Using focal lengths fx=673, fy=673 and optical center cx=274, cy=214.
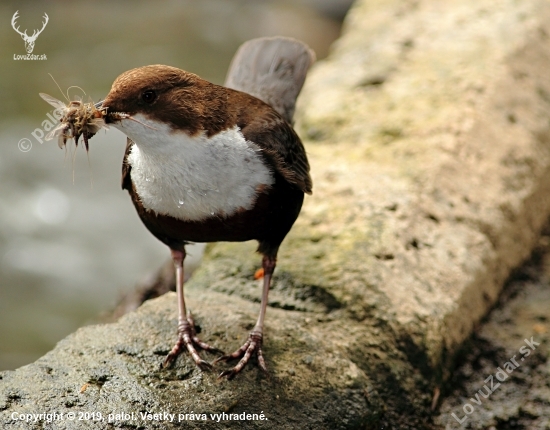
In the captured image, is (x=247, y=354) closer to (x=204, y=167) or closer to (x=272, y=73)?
(x=204, y=167)

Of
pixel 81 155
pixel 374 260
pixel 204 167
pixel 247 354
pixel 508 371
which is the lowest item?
pixel 81 155

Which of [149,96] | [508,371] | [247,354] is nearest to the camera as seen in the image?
[149,96]

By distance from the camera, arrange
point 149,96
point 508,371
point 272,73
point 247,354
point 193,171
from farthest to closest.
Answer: point 272,73 < point 508,371 < point 247,354 < point 193,171 < point 149,96

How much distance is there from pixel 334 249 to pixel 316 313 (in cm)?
44

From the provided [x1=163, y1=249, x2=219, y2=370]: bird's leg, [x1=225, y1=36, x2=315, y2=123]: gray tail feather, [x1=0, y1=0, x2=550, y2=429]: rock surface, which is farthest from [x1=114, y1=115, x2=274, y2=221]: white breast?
[x1=225, y1=36, x2=315, y2=123]: gray tail feather

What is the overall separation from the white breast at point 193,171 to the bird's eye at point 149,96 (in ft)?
0.25

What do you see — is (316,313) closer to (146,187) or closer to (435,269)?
(435,269)

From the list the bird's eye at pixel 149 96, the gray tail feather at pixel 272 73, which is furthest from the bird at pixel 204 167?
the gray tail feather at pixel 272 73

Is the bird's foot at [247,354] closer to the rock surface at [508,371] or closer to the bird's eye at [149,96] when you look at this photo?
the rock surface at [508,371]

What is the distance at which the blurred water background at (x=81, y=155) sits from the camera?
6.89 metres

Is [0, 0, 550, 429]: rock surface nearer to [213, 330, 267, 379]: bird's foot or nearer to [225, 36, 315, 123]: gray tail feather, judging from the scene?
[213, 330, 267, 379]: bird's foot

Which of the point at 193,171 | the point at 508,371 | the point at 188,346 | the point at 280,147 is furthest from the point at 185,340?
the point at 508,371

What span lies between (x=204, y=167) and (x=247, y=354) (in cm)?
90

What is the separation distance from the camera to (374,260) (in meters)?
3.71
